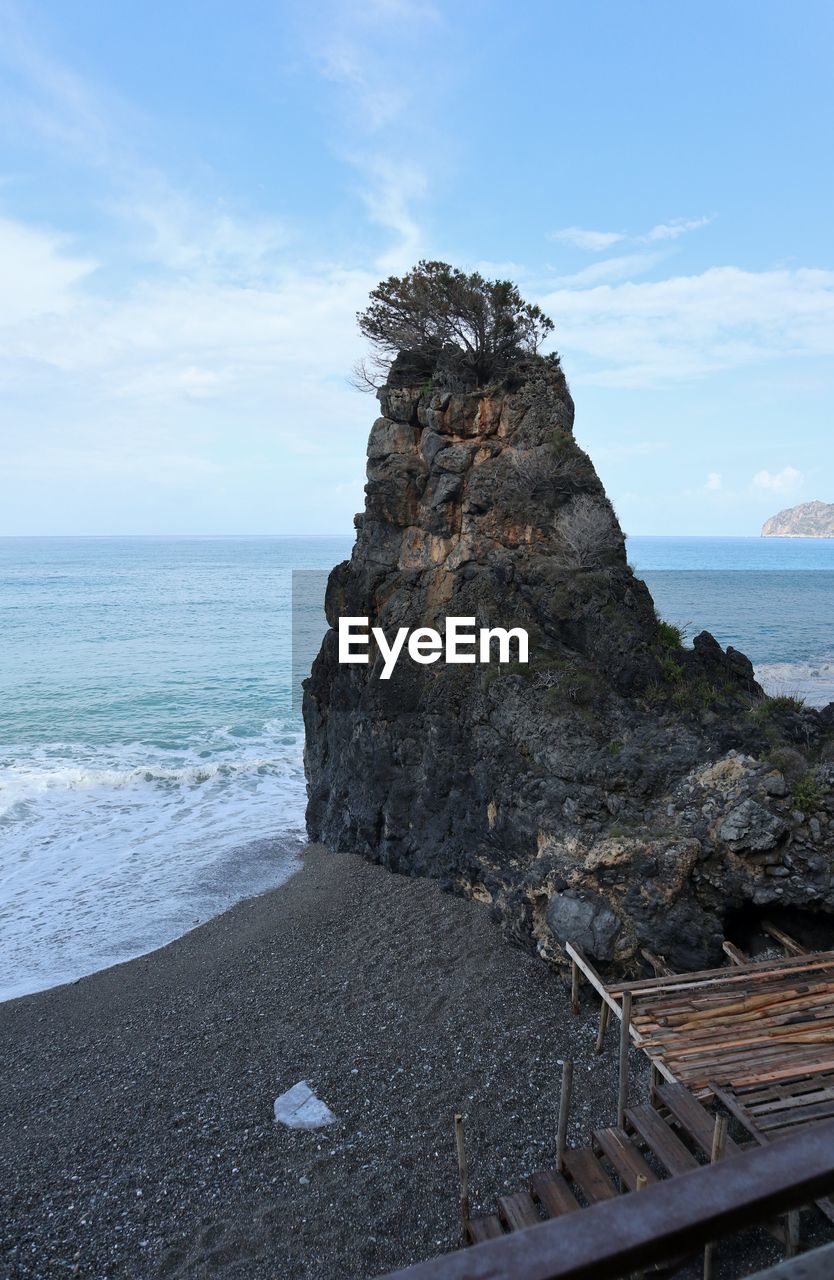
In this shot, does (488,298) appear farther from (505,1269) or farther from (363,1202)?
(505,1269)

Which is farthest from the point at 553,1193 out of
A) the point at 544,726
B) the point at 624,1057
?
the point at 544,726

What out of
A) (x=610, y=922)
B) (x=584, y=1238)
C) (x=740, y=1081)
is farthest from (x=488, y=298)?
(x=584, y=1238)

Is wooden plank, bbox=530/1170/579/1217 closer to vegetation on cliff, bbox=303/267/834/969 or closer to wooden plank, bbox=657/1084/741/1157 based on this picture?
wooden plank, bbox=657/1084/741/1157

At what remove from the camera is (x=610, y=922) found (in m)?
10.9

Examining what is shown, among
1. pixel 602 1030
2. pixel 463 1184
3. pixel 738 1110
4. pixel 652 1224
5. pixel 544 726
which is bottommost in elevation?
pixel 602 1030

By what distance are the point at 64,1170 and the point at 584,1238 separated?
9.72 meters

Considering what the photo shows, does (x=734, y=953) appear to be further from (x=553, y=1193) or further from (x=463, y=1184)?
(x=463, y=1184)

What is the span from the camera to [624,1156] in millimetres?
7371

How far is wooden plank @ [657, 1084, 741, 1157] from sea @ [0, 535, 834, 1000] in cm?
1101

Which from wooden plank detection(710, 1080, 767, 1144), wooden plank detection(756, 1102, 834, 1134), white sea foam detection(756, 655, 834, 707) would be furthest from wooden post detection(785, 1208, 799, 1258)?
white sea foam detection(756, 655, 834, 707)

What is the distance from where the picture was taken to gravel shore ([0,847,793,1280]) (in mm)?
7758

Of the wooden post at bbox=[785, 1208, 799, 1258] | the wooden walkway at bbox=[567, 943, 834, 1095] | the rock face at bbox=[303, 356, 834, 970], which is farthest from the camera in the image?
the rock face at bbox=[303, 356, 834, 970]

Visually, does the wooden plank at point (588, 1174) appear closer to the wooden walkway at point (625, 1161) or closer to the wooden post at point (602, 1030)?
the wooden walkway at point (625, 1161)

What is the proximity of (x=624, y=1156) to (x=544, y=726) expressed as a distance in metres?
6.84
